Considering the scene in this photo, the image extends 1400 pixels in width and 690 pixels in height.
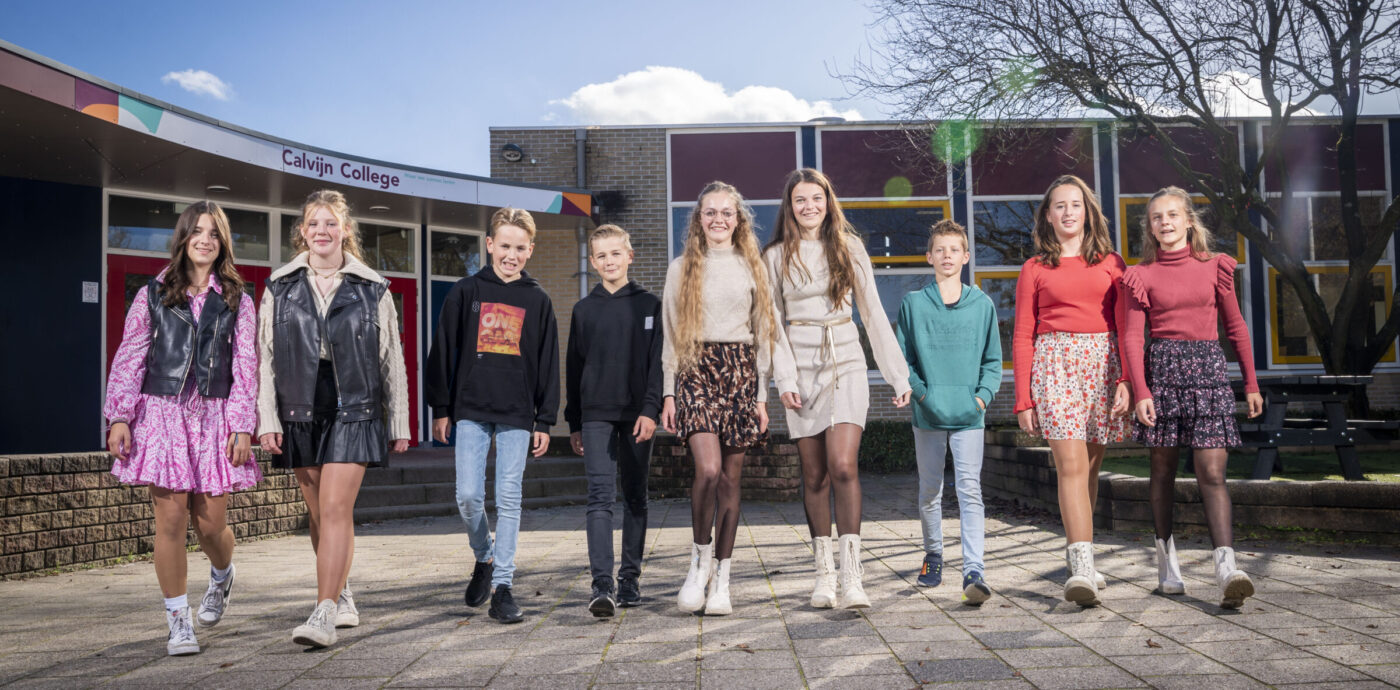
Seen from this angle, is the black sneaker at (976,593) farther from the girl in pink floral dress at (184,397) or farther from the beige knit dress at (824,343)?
the girl in pink floral dress at (184,397)

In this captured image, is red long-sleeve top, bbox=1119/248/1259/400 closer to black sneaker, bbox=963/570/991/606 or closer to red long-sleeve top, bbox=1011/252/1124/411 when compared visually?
red long-sleeve top, bbox=1011/252/1124/411

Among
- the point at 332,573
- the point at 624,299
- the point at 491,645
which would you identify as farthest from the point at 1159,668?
the point at 332,573

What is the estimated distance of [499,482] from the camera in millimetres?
4250

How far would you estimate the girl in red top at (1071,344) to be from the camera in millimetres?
4328

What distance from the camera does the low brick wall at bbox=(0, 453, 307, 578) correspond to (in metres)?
5.77

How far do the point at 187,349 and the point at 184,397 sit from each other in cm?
20

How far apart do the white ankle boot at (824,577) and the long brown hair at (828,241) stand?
3.53ft

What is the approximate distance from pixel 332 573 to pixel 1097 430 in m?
3.38

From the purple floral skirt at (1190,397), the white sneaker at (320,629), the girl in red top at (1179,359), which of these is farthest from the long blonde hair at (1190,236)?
the white sneaker at (320,629)

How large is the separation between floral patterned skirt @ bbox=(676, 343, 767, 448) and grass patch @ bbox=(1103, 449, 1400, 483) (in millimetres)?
4915

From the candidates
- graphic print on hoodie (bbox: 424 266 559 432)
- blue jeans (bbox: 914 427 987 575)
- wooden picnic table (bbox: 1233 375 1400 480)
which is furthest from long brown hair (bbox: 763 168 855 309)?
wooden picnic table (bbox: 1233 375 1400 480)

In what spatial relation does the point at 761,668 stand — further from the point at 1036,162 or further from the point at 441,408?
the point at 1036,162

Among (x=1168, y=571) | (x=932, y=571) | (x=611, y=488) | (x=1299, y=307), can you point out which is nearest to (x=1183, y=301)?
(x=1168, y=571)

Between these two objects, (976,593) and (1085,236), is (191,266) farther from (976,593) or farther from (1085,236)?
(1085,236)
